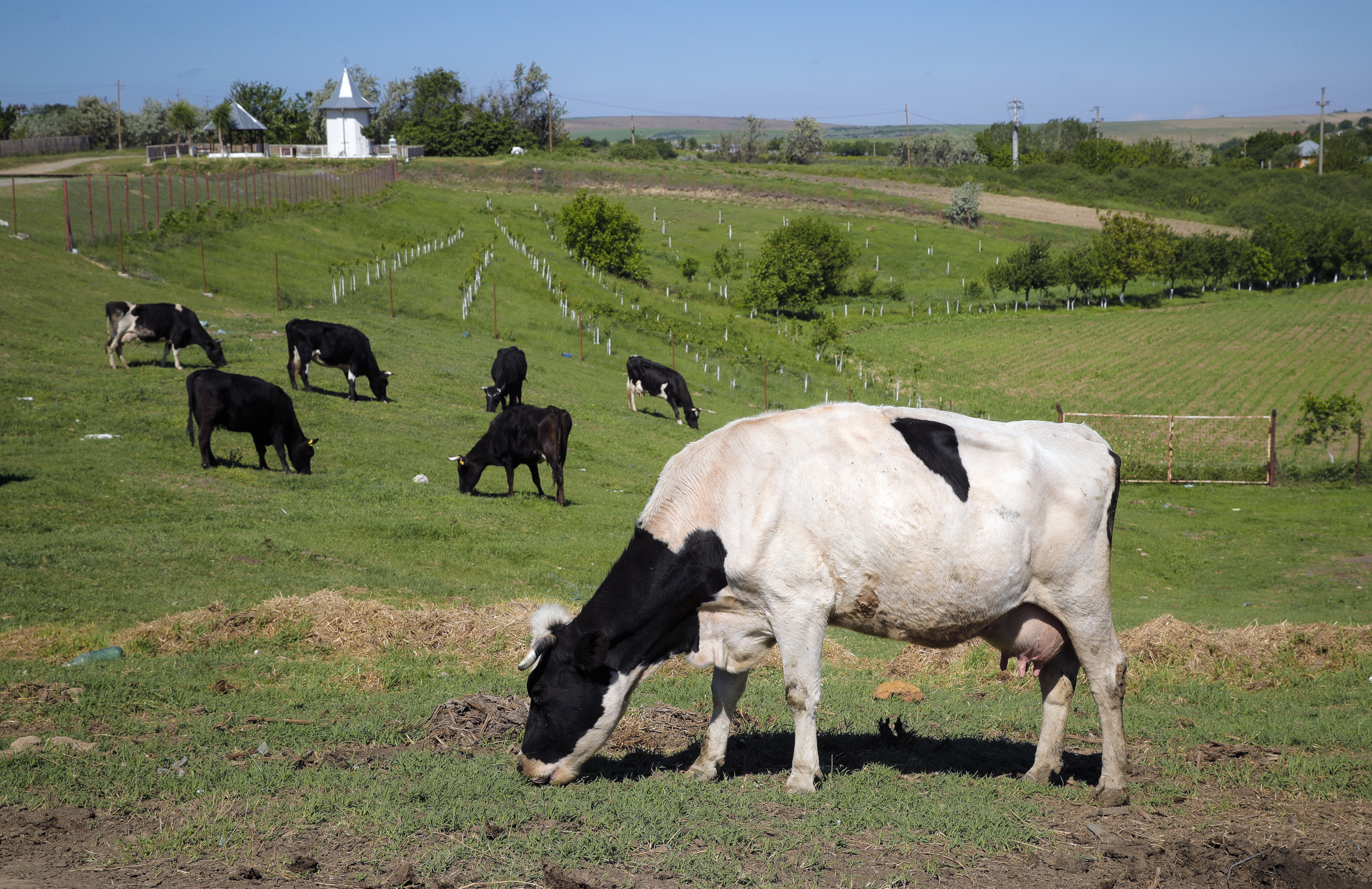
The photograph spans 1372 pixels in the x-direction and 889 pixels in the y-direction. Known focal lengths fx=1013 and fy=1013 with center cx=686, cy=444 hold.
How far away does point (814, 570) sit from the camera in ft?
22.9

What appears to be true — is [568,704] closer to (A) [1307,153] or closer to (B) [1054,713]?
(B) [1054,713]

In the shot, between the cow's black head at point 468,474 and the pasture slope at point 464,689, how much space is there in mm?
389

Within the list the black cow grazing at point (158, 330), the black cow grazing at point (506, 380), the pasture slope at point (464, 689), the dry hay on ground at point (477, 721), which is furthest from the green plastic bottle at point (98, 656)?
the black cow grazing at point (158, 330)

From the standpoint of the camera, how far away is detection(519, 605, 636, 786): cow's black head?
7.11 metres

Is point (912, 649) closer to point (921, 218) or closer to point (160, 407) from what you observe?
point (160, 407)

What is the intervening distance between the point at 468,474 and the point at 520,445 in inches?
48.7

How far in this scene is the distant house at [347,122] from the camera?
110250 mm

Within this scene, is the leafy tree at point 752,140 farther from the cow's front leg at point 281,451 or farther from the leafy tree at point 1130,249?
the cow's front leg at point 281,451

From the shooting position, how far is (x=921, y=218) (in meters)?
104

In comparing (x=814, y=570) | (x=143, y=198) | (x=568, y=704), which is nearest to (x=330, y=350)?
(x=568, y=704)

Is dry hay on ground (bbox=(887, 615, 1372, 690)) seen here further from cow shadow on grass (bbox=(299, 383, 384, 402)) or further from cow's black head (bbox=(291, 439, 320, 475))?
cow shadow on grass (bbox=(299, 383, 384, 402))

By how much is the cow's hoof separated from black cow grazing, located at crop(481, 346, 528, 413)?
75.8 ft

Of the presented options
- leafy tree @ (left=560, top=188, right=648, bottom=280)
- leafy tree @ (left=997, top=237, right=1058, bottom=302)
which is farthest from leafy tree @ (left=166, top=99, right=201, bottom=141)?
leafy tree @ (left=997, top=237, right=1058, bottom=302)

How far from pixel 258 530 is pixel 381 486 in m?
4.15
